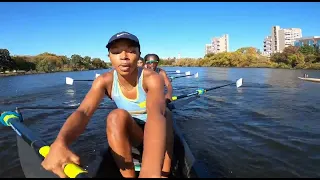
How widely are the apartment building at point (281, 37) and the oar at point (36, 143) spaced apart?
163105 mm

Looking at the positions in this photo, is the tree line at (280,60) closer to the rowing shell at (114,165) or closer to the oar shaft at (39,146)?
the rowing shell at (114,165)

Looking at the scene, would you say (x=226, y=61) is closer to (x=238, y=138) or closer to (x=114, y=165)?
(x=238, y=138)

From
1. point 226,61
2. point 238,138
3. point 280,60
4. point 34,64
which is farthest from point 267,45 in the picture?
point 238,138

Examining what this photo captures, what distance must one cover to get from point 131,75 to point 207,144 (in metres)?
2.76

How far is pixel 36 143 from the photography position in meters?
2.30

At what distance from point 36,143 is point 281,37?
171 meters

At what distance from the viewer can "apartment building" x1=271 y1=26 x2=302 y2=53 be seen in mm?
149500

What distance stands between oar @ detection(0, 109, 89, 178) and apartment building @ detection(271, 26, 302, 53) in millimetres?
163105

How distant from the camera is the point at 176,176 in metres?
2.51

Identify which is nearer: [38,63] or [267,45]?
[38,63]

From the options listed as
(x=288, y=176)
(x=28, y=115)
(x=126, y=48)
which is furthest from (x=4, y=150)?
(x=288, y=176)

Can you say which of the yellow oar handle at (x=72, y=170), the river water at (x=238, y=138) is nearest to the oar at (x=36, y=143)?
the yellow oar handle at (x=72, y=170)

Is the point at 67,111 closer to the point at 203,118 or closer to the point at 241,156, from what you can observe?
the point at 203,118

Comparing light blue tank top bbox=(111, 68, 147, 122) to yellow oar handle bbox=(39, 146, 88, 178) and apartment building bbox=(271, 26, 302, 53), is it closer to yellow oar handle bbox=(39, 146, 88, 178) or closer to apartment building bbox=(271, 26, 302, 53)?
yellow oar handle bbox=(39, 146, 88, 178)
